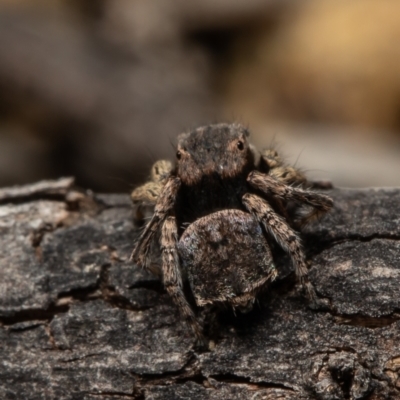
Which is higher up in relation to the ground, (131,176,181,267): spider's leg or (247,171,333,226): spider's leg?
(247,171,333,226): spider's leg

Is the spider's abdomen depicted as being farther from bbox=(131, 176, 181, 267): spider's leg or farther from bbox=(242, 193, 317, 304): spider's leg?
bbox=(131, 176, 181, 267): spider's leg

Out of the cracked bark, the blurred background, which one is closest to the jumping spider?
the cracked bark

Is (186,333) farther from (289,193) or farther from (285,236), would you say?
(289,193)

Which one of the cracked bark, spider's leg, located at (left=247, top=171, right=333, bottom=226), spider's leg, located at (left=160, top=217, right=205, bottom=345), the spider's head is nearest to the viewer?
the cracked bark

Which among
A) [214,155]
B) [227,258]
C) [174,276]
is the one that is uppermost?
[214,155]

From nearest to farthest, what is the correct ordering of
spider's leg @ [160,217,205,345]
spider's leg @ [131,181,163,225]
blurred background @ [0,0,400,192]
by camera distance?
spider's leg @ [160,217,205,345] → spider's leg @ [131,181,163,225] → blurred background @ [0,0,400,192]

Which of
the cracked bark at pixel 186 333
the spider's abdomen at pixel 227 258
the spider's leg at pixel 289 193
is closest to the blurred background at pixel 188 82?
the cracked bark at pixel 186 333

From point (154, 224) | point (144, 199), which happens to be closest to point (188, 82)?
point (144, 199)
